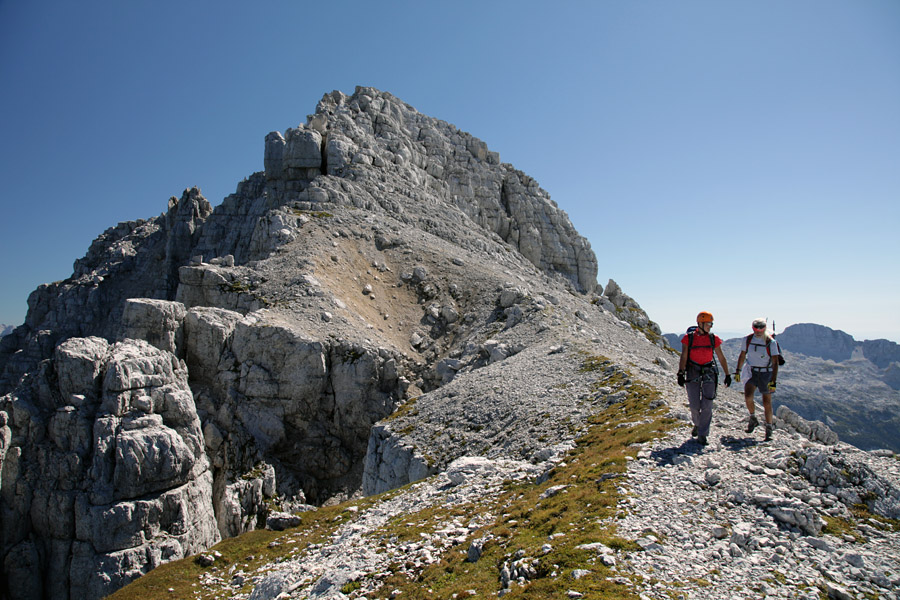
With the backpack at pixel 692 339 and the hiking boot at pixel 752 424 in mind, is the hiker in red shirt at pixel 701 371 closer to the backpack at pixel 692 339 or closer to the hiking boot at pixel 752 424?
the backpack at pixel 692 339

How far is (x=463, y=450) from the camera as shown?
26266 mm

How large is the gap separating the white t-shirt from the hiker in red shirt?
907 millimetres

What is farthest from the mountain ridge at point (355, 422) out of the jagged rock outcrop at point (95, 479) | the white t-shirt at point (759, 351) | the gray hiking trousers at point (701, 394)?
the white t-shirt at point (759, 351)

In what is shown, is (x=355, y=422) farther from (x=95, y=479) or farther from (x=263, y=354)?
(x=95, y=479)

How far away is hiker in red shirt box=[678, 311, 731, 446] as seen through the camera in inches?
603

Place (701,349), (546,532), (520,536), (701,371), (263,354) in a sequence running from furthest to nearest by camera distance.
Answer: (263,354), (701,349), (701,371), (520,536), (546,532)

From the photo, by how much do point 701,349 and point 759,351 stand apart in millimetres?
1775

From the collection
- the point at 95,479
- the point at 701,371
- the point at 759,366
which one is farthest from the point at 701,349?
Result: the point at 95,479

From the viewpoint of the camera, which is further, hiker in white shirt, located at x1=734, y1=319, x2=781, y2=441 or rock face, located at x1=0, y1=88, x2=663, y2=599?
rock face, located at x1=0, y1=88, x2=663, y2=599

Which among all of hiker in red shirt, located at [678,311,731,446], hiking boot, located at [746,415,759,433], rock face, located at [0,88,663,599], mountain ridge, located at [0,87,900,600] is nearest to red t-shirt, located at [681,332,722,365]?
hiker in red shirt, located at [678,311,731,446]

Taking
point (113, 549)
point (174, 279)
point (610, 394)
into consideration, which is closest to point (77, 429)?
point (113, 549)

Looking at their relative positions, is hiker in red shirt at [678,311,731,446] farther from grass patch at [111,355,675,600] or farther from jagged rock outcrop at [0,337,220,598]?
jagged rock outcrop at [0,337,220,598]

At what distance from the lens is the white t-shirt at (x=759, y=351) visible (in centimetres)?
1538

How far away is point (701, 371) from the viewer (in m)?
15.6
